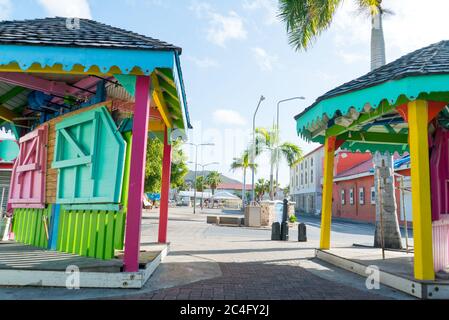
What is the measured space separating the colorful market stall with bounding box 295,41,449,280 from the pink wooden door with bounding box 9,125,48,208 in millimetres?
5580

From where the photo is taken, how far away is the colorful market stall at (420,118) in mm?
4996

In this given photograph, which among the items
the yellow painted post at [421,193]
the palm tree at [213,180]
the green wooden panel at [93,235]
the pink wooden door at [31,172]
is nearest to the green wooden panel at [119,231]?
the green wooden panel at [93,235]

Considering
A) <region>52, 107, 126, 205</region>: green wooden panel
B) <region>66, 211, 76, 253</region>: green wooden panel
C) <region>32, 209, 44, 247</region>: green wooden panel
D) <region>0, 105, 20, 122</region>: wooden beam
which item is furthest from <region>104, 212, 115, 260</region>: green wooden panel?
<region>0, 105, 20, 122</region>: wooden beam

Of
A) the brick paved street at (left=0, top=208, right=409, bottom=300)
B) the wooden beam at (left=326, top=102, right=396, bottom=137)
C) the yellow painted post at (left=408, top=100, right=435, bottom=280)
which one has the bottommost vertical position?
the brick paved street at (left=0, top=208, right=409, bottom=300)

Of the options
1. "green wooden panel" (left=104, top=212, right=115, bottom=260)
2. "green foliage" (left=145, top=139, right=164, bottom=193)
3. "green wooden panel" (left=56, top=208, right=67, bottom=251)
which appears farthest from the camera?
"green foliage" (left=145, top=139, right=164, bottom=193)

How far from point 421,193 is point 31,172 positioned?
7.52 m

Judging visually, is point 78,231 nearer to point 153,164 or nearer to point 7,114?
point 7,114

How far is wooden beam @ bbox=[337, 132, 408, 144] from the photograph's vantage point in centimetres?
874

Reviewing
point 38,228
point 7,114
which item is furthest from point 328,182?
point 7,114

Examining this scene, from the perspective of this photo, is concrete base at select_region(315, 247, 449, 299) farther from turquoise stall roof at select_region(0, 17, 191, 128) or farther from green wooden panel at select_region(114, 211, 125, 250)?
turquoise stall roof at select_region(0, 17, 191, 128)

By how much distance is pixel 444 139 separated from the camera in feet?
20.7

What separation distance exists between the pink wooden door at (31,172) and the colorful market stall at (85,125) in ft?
0.08
